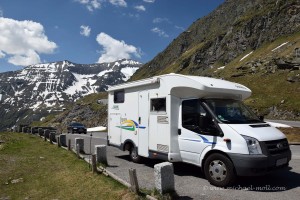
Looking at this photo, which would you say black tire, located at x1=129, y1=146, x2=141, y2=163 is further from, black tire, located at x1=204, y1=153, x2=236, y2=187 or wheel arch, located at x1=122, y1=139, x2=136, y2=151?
black tire, located at x1=204, y1=153, x2=236, y2=187

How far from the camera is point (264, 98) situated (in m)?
51.4

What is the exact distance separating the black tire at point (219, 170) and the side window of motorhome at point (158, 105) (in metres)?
2.95

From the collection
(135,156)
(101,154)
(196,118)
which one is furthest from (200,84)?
(101,154)

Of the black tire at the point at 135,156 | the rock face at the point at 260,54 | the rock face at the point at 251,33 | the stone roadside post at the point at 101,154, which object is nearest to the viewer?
the stone roadside post at the point at 101,154

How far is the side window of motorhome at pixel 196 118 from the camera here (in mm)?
10906

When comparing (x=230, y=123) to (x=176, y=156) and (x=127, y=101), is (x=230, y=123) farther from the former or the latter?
(x=127, y=101)

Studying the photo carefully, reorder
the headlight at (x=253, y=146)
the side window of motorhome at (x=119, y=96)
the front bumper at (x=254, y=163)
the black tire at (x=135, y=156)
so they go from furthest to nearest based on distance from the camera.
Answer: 1. the side window of motorhome at (x=119, y=96)
2. the black tire at (x=135, y=156)
3. the headlight at (x=253, y=146)
4. the front bumper at (x=254, y=163)

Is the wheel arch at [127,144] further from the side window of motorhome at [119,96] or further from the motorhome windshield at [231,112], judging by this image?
the motorhome windshield at [231,112]

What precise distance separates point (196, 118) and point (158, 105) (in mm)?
2089

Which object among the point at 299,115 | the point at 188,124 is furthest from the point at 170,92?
the point at 299,115

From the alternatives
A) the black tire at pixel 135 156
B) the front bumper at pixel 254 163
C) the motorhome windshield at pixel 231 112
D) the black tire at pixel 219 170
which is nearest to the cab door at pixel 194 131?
the motorhome windshield at pixel 231 112

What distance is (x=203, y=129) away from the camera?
36.3 ft

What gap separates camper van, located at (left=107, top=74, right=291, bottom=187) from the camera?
32.4ft

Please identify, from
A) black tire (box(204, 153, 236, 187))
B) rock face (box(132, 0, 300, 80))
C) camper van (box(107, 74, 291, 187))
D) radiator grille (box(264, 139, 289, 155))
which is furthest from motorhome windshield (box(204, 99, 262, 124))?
rock face (box(132, 0, 300, 80))
